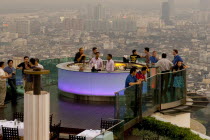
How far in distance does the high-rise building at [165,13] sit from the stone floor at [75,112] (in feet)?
201

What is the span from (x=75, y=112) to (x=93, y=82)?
2395 millimetres

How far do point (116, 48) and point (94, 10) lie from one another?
18274mm

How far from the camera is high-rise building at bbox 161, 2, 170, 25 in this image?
7931 centimetres

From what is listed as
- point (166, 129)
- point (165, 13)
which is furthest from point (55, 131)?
point (165, 13)

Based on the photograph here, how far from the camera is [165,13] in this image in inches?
3238

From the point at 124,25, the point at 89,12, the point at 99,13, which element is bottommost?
the point at 124,25

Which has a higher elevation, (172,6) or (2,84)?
(172,6)

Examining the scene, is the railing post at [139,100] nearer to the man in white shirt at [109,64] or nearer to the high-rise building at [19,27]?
the man in white shirt at [109,64]

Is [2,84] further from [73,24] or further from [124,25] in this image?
[124,25]

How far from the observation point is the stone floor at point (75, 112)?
51.3 feet

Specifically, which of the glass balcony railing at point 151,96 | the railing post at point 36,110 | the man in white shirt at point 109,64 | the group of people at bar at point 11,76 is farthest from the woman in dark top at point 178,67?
the railing post at point 36,110

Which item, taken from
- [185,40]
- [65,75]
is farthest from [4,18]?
[65,75]

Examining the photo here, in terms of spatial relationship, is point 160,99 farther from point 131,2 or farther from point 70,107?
point 131,2

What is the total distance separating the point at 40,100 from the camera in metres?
9.51
